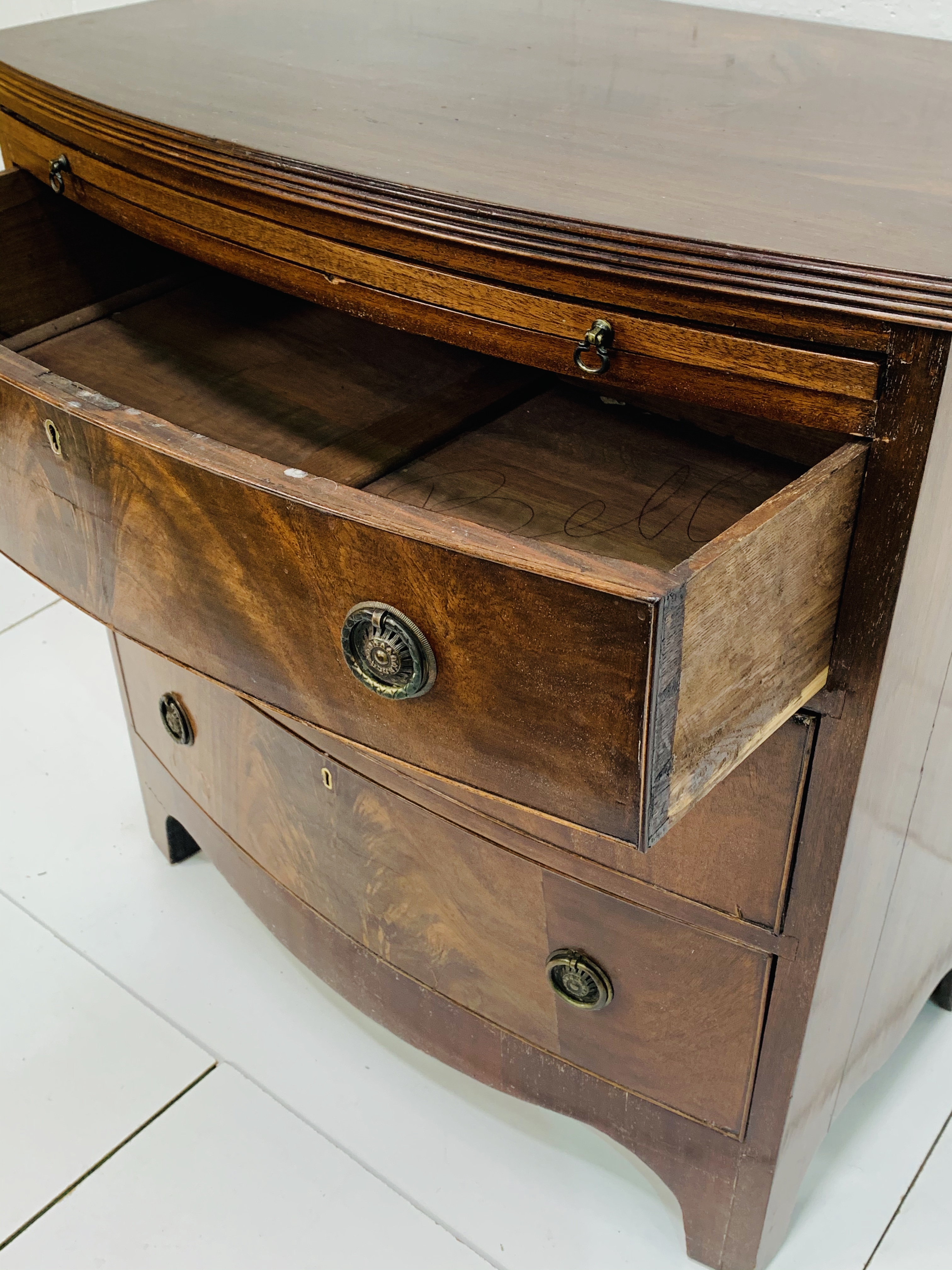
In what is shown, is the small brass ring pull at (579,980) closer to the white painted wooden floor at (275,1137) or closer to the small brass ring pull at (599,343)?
the white painted wooden floor at (275,1137)

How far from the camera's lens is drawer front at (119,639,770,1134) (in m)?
0.75

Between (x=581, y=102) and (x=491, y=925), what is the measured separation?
503mm

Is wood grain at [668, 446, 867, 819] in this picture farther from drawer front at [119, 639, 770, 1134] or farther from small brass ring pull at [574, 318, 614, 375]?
drawer front at [119, 639, 770, 1134]

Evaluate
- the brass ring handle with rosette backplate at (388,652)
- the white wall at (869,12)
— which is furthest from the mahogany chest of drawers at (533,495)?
the white wall at (869,12)

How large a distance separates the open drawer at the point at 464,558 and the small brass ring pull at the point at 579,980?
0.29 m

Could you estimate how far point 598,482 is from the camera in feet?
2.15

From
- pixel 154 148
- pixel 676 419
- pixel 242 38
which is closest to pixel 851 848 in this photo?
pixel 676 419

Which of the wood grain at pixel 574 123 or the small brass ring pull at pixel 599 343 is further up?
the wood grain at pixel 574 123

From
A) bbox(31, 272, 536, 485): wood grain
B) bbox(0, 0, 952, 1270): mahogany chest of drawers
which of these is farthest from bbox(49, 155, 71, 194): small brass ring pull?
bbox(31, 272, 536, 485): wood grain

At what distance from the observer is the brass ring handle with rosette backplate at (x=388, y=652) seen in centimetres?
50

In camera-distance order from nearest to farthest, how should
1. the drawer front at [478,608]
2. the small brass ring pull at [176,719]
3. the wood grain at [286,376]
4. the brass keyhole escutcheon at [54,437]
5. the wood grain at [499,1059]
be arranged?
the drawer front at [478,608]
the brass keyhole escutcheon at [54,437]
the wood grain at [286,376]
the wood grain at [499,1059]
the small brass ring pull at [176,719]

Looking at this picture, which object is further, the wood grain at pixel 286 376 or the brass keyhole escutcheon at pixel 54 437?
the wood grain at pixel 286 376

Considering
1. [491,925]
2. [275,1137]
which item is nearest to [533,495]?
[491,925]

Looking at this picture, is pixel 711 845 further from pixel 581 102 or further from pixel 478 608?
pixel 581 102
